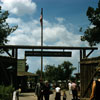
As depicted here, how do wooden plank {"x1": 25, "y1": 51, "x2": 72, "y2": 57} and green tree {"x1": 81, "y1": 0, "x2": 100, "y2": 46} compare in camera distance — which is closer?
wooden plank {"x1": 25, "y1": 51, "x2": 72, "y2": 57}

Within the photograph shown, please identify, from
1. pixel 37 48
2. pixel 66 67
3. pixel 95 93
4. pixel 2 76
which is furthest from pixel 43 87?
pixel 66 67

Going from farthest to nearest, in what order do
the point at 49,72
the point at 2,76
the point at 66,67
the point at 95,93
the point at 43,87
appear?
the point at 49,72 < the point at 66,67 < the point at 2,76 < the point at 43,87 < the point at 95,93

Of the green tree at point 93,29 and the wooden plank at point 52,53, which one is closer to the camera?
the wooden plank at point 52,53

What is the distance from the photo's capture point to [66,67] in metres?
78.7

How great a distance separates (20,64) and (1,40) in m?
3.70

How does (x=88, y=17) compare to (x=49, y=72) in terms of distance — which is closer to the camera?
(x=88, y=17)

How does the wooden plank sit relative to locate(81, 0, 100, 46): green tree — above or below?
below

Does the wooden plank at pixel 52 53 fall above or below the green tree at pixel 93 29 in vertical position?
below

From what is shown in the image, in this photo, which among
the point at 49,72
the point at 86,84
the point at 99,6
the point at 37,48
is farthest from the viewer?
the point at 49,72

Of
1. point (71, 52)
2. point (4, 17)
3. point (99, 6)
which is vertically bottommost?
point (71, 52)

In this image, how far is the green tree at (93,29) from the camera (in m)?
36.4

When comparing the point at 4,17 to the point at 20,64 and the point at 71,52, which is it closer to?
the point at 20,64

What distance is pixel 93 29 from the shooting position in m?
36.6

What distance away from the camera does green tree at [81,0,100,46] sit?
119 ft
